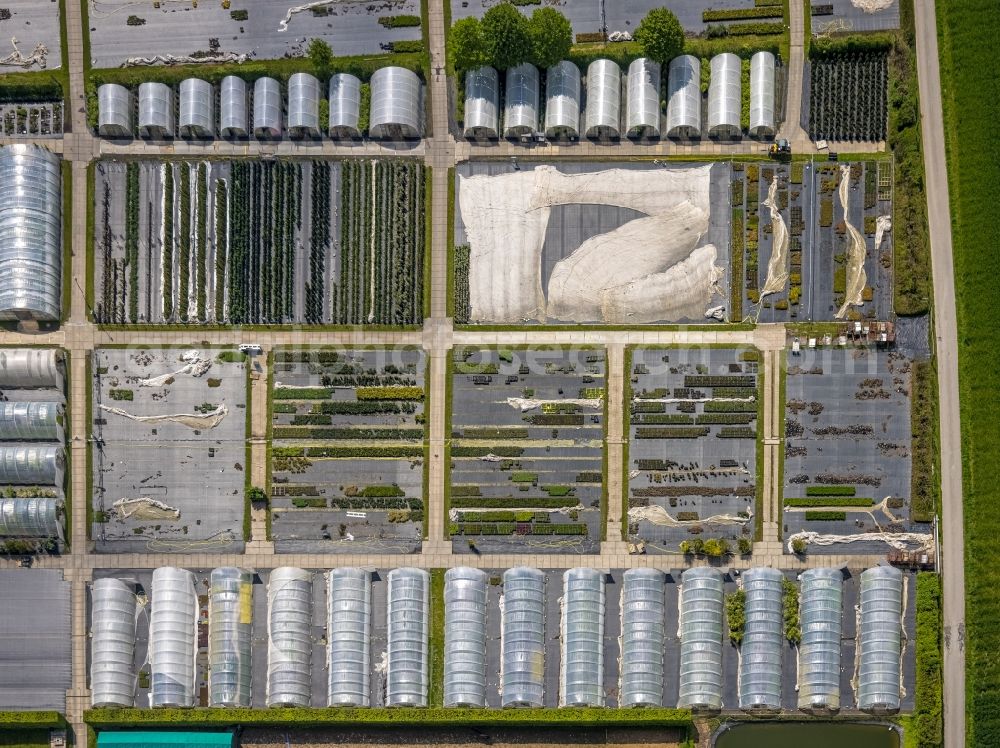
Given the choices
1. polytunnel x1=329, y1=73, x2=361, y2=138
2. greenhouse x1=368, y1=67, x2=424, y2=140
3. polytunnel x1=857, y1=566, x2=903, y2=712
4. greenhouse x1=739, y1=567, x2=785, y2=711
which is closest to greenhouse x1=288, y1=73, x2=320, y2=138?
polytunnel x1=329, y1=73, x2=361, y2=138

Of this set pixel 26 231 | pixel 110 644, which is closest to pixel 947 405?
pixel 110 644

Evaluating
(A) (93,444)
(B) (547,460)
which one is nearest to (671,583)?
(B) (547,460)

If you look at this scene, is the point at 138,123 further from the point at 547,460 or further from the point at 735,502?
the point at 735,502

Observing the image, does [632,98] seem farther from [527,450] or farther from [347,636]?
[347,636]

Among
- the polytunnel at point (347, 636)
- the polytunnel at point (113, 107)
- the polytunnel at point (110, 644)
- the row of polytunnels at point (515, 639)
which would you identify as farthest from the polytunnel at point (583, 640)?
the polytunnel at point (113, 107)

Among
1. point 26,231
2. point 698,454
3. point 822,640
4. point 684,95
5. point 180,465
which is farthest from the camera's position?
point 180,465

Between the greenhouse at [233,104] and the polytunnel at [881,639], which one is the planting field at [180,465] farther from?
the polytunnel at [881,639]
